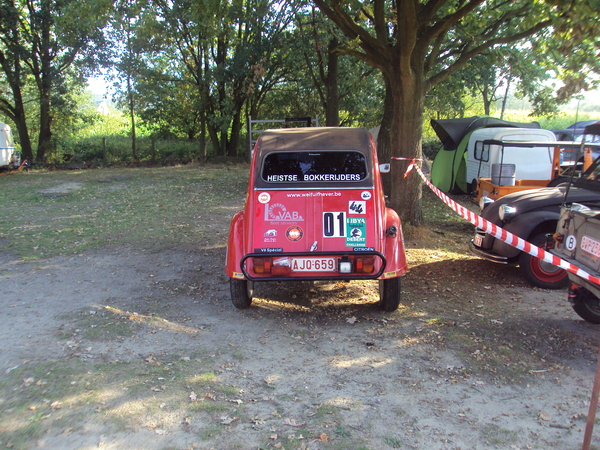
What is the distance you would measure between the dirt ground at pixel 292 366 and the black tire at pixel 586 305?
0.12 meters

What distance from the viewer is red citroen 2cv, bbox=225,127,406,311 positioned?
207 inches

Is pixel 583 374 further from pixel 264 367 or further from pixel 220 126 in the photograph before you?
pixel 220 126

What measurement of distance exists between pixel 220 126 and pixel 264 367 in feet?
65.3

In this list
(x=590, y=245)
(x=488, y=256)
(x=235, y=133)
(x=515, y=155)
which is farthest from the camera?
(x=235, y=133)

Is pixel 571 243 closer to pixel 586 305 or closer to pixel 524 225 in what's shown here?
pixel 586 305

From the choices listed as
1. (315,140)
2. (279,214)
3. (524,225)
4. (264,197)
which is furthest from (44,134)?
(524,225)

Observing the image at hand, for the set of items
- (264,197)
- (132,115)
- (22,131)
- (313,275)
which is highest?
(132,115)

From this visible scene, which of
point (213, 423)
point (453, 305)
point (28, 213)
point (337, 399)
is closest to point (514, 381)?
point (337, 399)

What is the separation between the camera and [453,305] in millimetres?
5957

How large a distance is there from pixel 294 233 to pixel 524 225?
3.21 metres

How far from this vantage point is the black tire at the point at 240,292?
5605 millimetres

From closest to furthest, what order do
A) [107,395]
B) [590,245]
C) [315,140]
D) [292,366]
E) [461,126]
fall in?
[107,395] → [292,366] → [590,245] → [315,140] → [461,126]

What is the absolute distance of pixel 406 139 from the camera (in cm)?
896

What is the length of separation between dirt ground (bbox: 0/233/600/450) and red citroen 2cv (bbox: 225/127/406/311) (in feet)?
1.85
